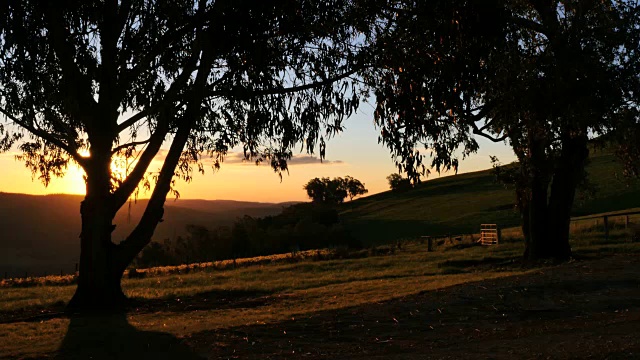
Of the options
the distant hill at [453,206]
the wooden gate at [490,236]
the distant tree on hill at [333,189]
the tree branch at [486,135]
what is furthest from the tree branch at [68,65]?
the distant tree on hill at [333,189]

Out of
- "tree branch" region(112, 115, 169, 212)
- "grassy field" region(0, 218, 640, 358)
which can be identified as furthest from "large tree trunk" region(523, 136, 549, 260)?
"tree branch" region(112, 115, 169, 212)

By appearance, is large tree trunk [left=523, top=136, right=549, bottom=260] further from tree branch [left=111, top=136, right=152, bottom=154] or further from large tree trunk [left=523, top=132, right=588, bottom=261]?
tree branch [left=111, top=136, right=152, bottom=154]

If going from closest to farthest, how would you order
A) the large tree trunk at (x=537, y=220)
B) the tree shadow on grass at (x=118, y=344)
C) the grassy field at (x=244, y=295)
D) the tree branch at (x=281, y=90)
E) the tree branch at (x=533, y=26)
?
1. the tree shadow on grass at (x=118, y=344)
2. the grassy field at (x=244, y=295)
3. the tree branch at (x=281, y=90)
4. the tree branch at (x=533, y=26)
5. the large tree trunk at (x=537, y=220)

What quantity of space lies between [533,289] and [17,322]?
457 inches

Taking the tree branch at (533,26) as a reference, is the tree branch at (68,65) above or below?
below

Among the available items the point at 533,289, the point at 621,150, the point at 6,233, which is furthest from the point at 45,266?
the point at 533,289

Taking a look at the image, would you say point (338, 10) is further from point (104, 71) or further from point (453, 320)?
point (453, 320)

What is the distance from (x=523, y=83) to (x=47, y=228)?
12931 centimetres

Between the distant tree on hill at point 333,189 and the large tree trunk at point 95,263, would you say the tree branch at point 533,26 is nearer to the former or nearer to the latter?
the large tree trunk at point 95,263

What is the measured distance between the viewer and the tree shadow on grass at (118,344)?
10422mm

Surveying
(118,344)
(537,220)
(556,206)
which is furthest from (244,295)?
(556,206)

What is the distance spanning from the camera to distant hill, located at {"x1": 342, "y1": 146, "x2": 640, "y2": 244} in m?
67.1

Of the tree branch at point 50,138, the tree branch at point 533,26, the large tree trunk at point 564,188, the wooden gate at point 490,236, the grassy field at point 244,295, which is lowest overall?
the grassy field at point 244,295

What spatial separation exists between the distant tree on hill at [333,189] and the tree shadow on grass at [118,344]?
118909mm
